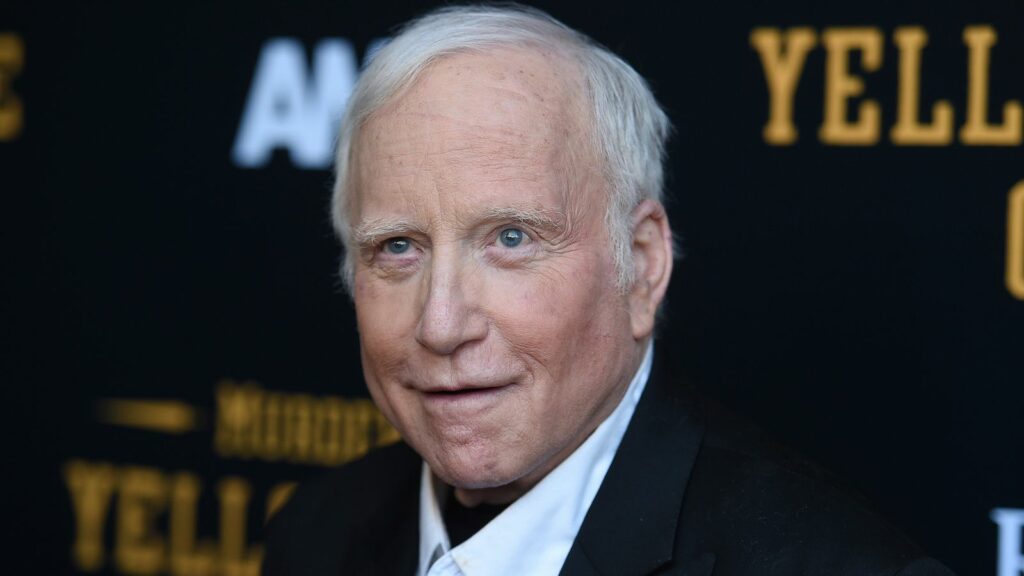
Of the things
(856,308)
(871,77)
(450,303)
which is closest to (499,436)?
(450,303)

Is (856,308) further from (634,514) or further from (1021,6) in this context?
(634,514)

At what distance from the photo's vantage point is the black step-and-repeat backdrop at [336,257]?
2182 mm

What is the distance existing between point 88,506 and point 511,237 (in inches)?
67.1

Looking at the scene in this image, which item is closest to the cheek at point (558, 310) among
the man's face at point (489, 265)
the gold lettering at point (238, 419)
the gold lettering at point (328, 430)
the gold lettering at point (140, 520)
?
the man's face at point (489, 265)

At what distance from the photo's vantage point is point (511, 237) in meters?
1.66

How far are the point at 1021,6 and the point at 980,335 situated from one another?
1.76ft

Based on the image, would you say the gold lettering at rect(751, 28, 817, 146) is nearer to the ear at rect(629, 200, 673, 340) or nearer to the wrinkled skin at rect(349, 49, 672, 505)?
the ear at rect(629, 200, 673, 340)

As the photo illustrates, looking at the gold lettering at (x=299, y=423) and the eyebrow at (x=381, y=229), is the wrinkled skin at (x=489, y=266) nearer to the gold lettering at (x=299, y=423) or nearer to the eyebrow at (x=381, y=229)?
the eyebrow at (x=381, y=229)

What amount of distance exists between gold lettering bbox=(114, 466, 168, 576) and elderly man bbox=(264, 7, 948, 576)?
128cm

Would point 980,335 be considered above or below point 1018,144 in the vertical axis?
below

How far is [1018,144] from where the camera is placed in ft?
7.01

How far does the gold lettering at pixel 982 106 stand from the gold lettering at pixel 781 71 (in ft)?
0.92

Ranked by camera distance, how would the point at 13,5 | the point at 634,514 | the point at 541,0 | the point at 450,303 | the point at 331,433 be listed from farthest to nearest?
the point at 13,5 < the point at 331,433 < the point at 541,0 < the point at 634,514 < the point at 450,303

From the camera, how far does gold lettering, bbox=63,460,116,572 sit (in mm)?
2949
